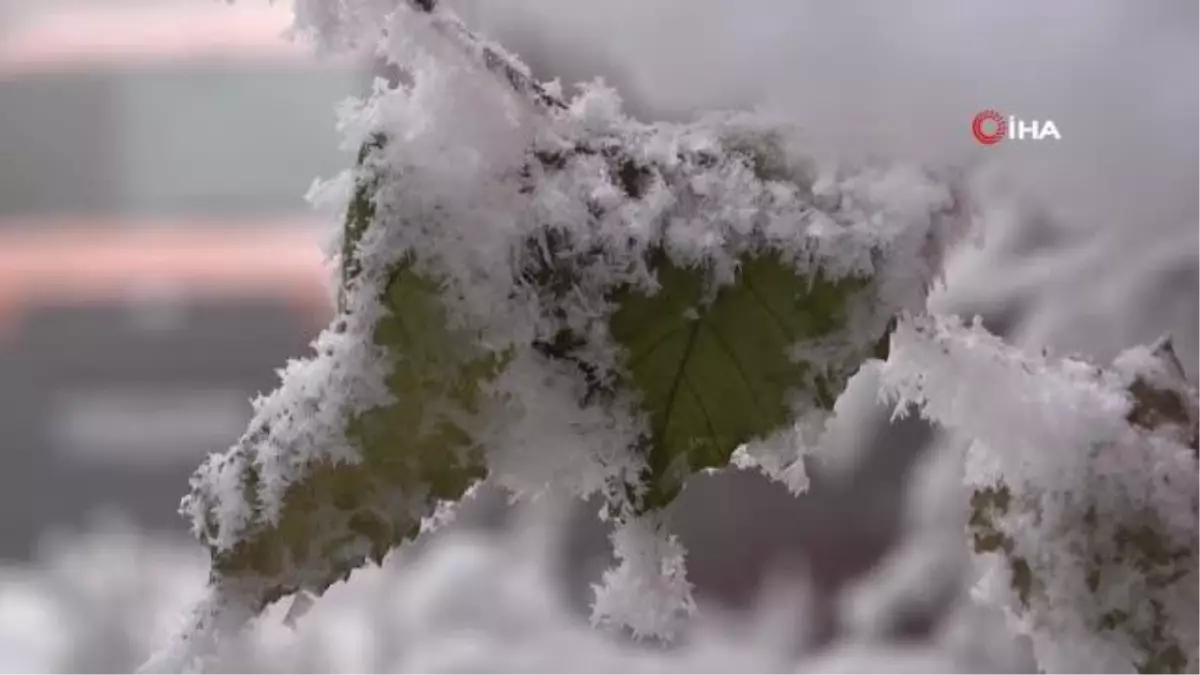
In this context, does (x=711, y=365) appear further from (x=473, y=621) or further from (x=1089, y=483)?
(x=473, y=621)

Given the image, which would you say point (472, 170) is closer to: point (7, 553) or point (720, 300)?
point (720, 300)

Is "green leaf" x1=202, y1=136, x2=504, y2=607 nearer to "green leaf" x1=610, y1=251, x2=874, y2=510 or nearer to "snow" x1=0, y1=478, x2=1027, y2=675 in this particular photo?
"green leaf" x1=610, y1=251, x2=874, y2=510

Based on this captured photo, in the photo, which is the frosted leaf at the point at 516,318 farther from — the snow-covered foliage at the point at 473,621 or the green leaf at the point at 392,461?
the snow-covered foliage at the point at 473,621

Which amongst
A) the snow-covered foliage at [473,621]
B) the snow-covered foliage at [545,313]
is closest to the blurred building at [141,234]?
the snow-covered foliage at [473,621]

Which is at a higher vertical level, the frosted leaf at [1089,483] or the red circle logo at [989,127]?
the red circle logo at [989,127]

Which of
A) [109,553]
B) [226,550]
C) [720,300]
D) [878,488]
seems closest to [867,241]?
[720,300]

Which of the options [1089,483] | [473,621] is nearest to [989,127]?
[1089,483]
